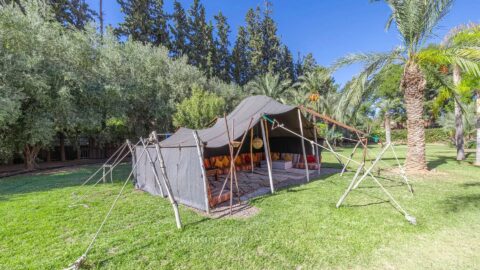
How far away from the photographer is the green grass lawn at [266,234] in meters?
3.38

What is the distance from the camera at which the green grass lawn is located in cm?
338

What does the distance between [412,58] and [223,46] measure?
79.5 ft

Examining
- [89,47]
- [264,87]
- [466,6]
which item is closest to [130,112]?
[89,47]

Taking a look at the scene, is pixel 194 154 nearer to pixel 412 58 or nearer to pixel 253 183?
pixel 253 183

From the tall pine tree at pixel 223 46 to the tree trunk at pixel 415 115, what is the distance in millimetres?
22250

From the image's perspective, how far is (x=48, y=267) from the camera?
330 cm

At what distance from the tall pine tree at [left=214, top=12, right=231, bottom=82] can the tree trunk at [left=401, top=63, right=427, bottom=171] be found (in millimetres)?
22250

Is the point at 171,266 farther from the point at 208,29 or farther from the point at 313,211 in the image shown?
the point at 208,29

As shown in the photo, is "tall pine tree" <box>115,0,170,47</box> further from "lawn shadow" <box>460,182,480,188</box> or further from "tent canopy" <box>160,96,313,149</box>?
"lawn shadow" <box>460,182,480,188</box>

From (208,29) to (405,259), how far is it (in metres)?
29.4

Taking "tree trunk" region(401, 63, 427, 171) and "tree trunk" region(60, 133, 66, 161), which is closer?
"tree trunk" region(401, 63, 427, 171)

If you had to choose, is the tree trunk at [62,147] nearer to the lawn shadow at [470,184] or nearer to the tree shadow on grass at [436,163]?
the lawn shadow at [470,184]

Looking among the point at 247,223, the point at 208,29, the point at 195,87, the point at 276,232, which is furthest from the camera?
the point at 208,29

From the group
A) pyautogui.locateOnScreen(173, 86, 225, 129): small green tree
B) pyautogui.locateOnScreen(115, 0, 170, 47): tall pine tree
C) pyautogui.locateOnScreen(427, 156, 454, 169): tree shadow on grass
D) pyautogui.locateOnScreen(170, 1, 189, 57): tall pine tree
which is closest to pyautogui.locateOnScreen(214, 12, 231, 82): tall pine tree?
pyautogui.locateOnScreen(170, 1, 189, 57): tall pine tree
